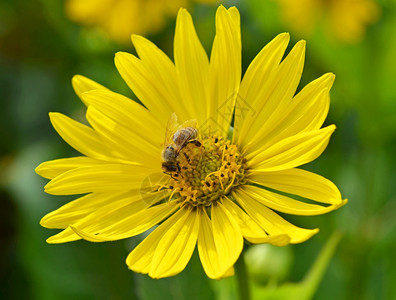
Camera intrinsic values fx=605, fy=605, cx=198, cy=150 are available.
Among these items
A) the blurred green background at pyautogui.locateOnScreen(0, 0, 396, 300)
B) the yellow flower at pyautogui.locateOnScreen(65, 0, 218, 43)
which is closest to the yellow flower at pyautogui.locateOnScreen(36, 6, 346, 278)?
the blurred green background at pyautogui.locateOnScreen(0, 0, 396, 300)

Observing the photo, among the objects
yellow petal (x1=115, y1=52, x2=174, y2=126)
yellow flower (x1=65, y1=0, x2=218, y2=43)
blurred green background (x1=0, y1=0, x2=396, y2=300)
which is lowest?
blurred green background (x1=0, y1=0, x2=396, y2=300)

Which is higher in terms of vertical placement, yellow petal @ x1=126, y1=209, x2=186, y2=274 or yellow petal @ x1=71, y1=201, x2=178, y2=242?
yellow petal @ x1=71, y1=201, x2=178, y2=242

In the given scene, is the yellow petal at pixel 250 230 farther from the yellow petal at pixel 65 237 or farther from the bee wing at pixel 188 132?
the yellow petal at pixel 65 237

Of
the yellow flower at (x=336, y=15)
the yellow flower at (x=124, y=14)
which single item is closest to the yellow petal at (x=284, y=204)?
the yellow flower at (x=124, y=14)

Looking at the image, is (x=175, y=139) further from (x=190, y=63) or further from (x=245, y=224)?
(x=245, y=224)

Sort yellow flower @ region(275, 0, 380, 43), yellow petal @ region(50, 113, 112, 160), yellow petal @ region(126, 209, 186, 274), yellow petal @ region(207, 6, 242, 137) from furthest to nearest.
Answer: yellow flower @ region(275, 0, 380, 43)
yellow petal @ region(50, 113, 112, 160)
yellow petal @ region(207, 6, 242, 137)
yellow petal @ region(126, 209, 186, 274)

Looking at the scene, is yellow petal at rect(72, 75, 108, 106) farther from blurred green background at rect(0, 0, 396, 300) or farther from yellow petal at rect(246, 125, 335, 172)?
blurred green background at rect(0, 0, 396, 300)
